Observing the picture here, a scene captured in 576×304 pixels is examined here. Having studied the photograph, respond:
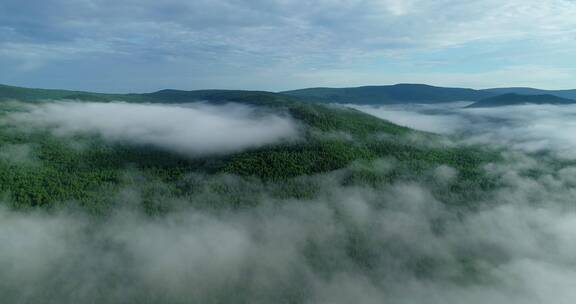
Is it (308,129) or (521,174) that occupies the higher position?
(308,129)

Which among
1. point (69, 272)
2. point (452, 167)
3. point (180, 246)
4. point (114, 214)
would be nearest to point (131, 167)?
point (114, 214)

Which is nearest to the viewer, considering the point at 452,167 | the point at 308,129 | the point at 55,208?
the point at 55,208

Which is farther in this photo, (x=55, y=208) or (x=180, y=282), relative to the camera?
(x=55, y=208)

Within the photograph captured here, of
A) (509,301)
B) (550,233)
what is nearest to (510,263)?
(509,301)

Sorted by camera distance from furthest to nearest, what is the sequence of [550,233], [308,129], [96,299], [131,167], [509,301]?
1. [308,129]
2. [131,167]
3. [550,233]
4. [509,301]
5. [96,299]

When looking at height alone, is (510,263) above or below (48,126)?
below

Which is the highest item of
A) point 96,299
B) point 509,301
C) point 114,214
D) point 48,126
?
point 48,126

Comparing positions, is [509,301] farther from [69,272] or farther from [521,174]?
[69,272]

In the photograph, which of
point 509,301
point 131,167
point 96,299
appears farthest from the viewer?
point 131,167

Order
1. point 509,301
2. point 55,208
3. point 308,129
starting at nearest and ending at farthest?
1. point 509,301
2. point 55,208
3. point 308,129

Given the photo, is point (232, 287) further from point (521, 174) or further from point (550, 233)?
point (521, 174)
